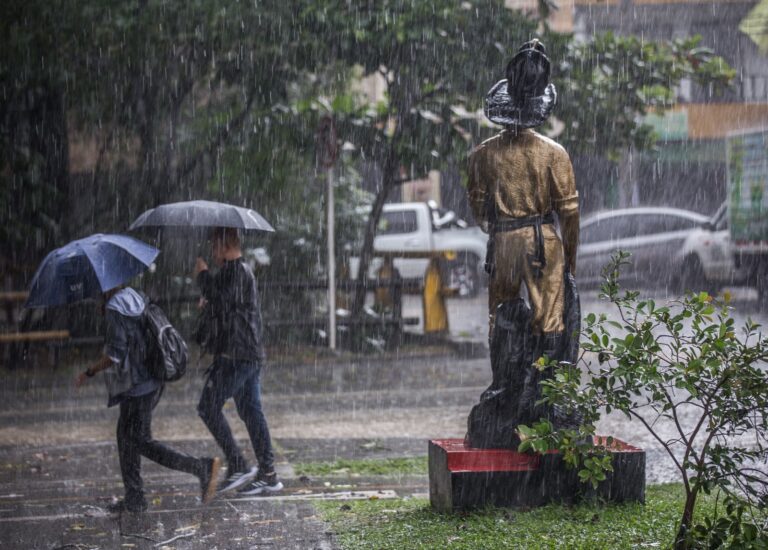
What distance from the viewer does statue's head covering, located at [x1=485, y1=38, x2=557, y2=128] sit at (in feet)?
20.5

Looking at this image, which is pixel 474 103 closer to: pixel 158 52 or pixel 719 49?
pixel 158 52

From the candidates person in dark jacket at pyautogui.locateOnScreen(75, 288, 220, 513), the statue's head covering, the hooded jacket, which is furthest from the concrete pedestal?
the hooded jacket

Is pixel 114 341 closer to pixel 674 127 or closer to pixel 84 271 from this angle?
pixel 84 271

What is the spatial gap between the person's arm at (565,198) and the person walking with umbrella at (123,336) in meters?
2.47

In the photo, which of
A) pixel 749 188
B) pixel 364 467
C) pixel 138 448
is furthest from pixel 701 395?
pixel 749 188

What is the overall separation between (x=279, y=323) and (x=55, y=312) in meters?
2.85

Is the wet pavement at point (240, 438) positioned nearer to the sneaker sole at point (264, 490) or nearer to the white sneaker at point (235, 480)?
the sneaker sole at point (264, 490)

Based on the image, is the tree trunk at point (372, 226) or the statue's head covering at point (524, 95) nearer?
the statue's head covering at point (524, 95)

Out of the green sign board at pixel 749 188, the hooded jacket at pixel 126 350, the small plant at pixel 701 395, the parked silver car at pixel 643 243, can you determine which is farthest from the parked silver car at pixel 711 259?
the small plant at pixel 701 395

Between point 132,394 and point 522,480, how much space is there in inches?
93.4

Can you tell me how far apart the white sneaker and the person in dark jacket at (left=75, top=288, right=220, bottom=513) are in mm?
380

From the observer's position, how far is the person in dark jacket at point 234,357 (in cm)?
738

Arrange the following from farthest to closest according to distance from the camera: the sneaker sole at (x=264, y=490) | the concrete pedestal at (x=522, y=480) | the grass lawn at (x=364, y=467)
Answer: the grass lawn at (x=364, y=467) → the sneaker sole at (x=264, y=490) → the concrete pedestal at (x=522, y=480)

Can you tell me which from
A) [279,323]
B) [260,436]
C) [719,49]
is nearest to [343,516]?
[260,436]
